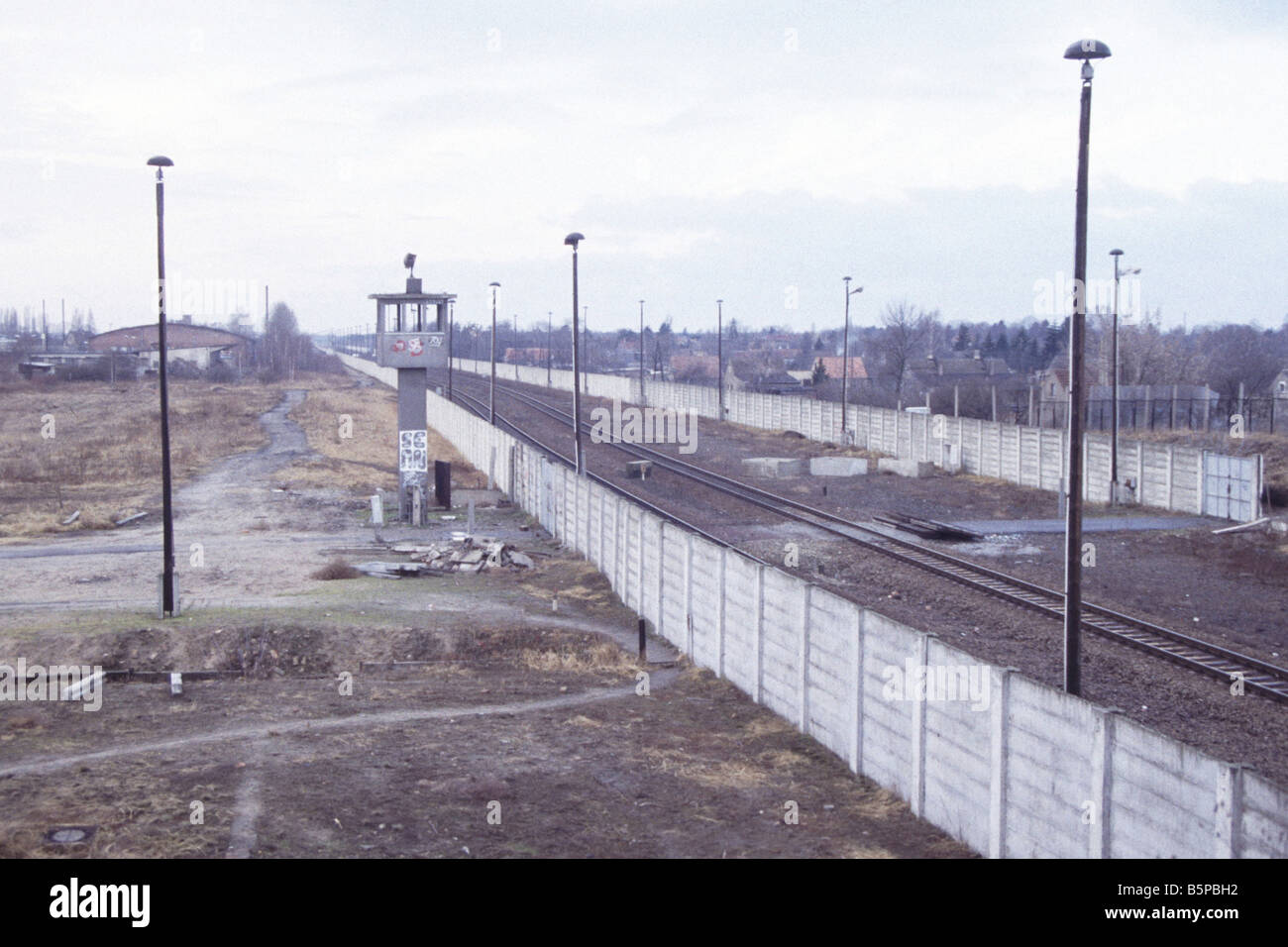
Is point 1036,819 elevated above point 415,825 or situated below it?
above

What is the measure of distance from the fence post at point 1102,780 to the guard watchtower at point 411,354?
26971 millimetres

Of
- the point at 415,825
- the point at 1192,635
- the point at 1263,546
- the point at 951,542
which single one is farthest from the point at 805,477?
the point at 415,825

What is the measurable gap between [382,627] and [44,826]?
30.3 ft

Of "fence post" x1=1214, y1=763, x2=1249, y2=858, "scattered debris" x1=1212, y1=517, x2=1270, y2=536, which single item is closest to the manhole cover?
"fence post" x1=1214, y1=763, x2=1249, y2=858

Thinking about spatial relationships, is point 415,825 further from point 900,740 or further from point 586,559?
point 586,559

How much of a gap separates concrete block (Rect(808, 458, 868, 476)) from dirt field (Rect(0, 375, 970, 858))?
21323 millimetres

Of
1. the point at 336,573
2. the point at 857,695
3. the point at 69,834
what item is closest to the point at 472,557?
the point at 336,573

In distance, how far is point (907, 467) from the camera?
44938 mm

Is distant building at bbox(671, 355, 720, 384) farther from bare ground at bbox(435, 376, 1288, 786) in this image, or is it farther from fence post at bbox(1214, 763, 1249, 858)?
fence post at bbox(1214, 763, 1249, 858)

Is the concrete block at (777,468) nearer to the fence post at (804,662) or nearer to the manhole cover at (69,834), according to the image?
the fence post at (804,662)
